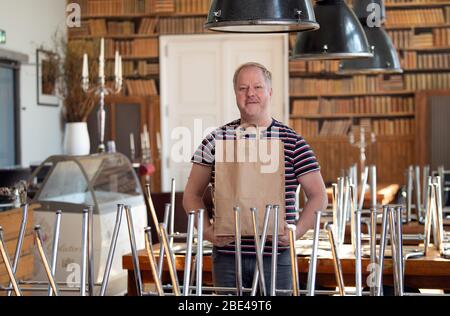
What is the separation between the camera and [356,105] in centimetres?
1059

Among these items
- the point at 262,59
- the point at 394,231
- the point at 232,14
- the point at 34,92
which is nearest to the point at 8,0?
the point at 34,92

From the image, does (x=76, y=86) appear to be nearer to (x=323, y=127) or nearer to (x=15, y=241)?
(x=323, y=127)

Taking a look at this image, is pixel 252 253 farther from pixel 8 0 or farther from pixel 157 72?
pixel 157 72

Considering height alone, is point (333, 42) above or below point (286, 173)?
above

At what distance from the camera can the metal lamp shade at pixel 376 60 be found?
628 cm

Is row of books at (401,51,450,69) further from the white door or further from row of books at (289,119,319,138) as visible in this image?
the white door

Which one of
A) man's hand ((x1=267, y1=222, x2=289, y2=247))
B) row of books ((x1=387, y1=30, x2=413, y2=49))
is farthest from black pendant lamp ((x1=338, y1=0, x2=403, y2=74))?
row of books ((x1=387, y1=30, x2=413, y2=49))

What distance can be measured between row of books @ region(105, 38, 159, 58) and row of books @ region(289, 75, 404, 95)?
1713 mm

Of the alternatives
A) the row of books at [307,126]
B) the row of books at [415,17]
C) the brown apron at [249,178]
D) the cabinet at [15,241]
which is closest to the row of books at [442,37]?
the row of books at [415,17]

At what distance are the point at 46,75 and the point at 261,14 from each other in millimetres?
7253

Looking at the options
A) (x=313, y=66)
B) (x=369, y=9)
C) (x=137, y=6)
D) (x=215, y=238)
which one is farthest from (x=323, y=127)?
(x=215, y=238)

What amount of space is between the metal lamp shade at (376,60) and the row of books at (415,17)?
4024 mm

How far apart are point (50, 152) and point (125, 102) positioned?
3.86 feet

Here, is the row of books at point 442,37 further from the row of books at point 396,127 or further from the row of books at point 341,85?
the row of books at point 396,127
